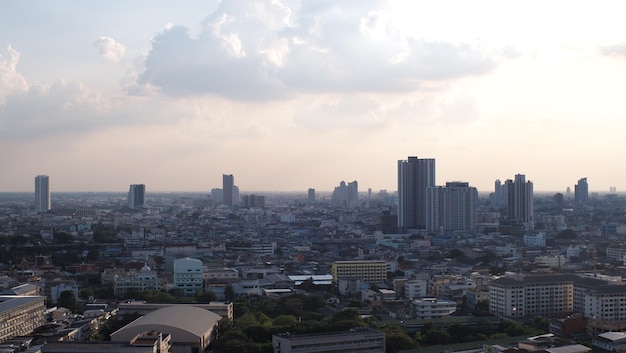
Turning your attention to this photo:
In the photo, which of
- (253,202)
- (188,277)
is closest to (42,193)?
(253,202)

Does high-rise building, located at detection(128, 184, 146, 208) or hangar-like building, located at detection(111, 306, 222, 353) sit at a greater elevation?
high-rise building, located at detection(128, 184, 146, 208)

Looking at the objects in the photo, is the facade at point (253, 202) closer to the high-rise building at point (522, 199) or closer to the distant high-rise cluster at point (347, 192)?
the distant high-rise cluster at point (347, 192)

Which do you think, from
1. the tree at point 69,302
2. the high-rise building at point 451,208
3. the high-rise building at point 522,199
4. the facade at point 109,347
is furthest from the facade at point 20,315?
the high-rise building at point 522,199

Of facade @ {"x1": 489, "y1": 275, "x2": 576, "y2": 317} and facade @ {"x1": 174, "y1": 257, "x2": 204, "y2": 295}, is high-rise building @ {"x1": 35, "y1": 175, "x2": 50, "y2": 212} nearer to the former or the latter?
facade @ {"x1": 174, "y1": 257, "x2": 204, "y2": 295}

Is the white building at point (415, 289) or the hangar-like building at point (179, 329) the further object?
the white building at point (415, 289)

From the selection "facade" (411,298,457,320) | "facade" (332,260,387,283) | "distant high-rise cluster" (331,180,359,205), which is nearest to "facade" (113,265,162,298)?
"facade" (332,260,387,283)

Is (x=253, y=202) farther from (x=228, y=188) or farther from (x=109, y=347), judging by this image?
(x=109, y=347)

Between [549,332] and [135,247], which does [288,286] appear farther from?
[135,247]
